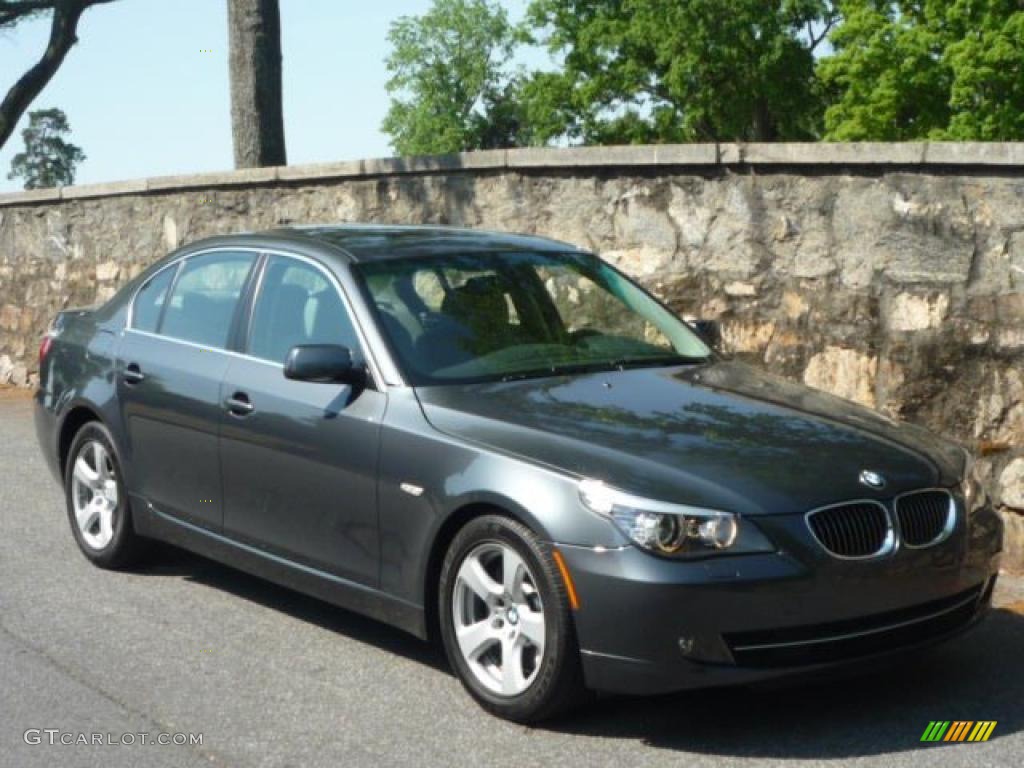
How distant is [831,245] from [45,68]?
2067 centimetres

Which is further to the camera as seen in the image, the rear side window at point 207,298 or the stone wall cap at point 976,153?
the stone wall cap at point 976,153

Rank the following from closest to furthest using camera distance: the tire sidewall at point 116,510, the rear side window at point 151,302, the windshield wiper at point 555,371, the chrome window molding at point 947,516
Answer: the chrome window molding at point 947,516
the windshield wiper at point 555,371
the tire sidewall at point 116,510
the rear side window at point 151,302

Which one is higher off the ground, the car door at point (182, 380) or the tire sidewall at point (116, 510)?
the car door at point (182, 380)

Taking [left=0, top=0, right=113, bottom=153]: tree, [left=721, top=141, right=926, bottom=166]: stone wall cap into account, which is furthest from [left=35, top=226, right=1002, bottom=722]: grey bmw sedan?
[left=0, top=0, right=113, bottom=153]: tree

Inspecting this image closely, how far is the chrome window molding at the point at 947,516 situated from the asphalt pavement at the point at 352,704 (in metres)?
0.54

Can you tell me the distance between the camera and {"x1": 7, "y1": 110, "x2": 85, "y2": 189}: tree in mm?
77312

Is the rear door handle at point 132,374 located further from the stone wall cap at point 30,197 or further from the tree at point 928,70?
the tree at point 928,70

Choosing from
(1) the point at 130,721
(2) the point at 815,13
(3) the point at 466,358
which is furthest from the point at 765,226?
(2) the point at 815,13

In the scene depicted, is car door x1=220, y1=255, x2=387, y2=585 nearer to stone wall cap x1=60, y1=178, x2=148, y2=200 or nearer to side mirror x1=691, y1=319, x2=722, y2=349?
side mirror x1=691, y1=319, x2=722, y2=349

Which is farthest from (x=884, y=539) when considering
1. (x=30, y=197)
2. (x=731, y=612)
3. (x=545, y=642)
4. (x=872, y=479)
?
(x=30, y=197)

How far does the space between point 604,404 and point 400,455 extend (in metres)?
0.71

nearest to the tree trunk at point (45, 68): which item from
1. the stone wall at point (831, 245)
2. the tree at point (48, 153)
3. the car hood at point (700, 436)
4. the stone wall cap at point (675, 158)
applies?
the stone wall cap at point (675, 158)

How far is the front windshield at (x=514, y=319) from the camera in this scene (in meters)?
6.38

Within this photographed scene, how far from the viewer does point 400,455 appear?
595cm
